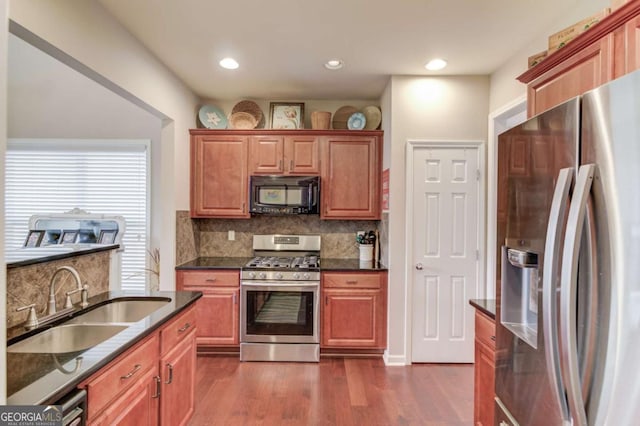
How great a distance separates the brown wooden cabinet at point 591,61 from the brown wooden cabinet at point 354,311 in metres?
2.08

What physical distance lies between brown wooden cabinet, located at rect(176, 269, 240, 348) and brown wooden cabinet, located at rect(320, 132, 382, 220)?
1.27 metres

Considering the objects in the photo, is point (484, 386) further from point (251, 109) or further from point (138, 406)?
point (251, 109)

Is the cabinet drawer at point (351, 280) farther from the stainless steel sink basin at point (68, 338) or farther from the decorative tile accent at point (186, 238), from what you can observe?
the stainless steel sink basin at point (68, 338)

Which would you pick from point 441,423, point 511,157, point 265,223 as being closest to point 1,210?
point 511,157

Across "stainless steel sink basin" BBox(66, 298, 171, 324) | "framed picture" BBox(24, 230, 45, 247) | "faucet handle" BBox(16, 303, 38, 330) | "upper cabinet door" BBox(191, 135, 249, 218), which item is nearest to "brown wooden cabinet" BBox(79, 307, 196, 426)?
Result: "stainless steel sink basin" BBox(66, 298, 171, 324)

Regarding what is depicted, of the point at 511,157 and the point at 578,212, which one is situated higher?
the point at 511,157

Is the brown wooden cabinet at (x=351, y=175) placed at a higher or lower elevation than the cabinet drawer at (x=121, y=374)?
higher

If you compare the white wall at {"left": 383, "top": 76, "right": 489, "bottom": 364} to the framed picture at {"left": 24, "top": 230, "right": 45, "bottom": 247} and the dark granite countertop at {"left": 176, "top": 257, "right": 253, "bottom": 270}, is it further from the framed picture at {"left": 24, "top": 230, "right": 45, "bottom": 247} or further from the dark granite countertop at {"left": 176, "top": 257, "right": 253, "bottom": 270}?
the framed picture at {"left": 24, "top": 230, "right": 45, "bottom": 247}

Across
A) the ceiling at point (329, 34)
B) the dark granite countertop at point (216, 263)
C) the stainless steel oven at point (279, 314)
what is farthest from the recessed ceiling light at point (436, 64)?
the dark granite countertop at point (216, 263)

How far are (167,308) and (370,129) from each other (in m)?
2.73

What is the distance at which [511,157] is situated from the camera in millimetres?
1347

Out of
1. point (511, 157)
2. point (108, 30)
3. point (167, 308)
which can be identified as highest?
point (108, 30)

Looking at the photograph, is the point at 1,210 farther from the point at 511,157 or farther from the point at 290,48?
the point at 290,48

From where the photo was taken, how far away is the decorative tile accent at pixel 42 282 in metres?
1.46
